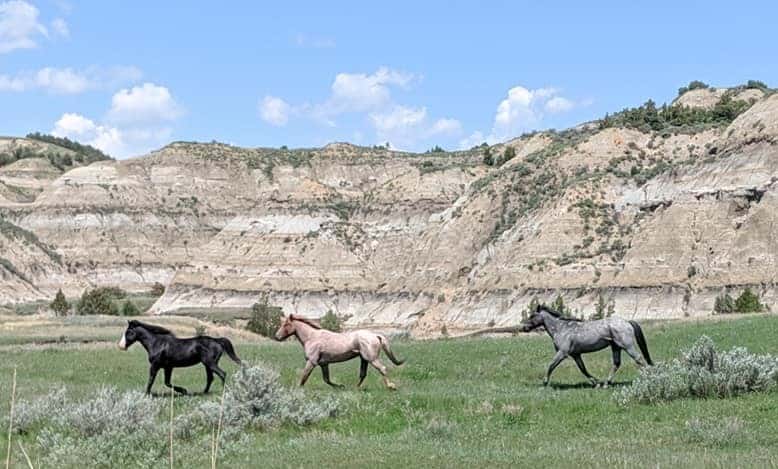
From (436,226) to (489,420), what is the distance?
90930 mm

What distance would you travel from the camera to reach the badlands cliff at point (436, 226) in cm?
7600

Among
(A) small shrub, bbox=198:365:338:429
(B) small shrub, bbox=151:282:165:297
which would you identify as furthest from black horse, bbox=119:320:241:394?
(B) small shrub, bbox=151:282:165:297

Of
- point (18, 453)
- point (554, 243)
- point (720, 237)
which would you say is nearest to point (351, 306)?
point (554, 243)

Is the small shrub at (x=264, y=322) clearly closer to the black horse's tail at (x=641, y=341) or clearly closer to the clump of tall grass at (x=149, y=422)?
the black horse's tail at (x=641, y=341)

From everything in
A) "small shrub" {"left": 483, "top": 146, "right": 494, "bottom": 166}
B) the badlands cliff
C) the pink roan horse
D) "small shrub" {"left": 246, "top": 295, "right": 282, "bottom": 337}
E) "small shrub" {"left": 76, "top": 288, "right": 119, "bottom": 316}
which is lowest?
"small shrub" {"left": 246, "top": 295, "right": 282, "bottom": 337}

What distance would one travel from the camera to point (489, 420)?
16969 mm

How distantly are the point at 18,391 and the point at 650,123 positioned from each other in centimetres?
8215

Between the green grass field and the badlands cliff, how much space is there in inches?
1939

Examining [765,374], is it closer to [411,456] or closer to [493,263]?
[411,456]

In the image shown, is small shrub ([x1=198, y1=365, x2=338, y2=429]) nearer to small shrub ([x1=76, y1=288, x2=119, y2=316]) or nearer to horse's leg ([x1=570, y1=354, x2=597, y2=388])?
horse's leg ([x1=570, y1=354, x2=597, y2=388])

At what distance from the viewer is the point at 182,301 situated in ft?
394

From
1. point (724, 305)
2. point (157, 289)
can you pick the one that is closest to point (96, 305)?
point (157, 289)

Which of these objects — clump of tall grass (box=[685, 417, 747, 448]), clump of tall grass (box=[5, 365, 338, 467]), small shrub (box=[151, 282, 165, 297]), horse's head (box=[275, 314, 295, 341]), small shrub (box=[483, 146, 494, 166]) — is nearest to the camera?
clump of tall grass (box=[685, 417, 747, 448])

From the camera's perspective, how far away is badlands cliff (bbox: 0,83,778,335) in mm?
76000
